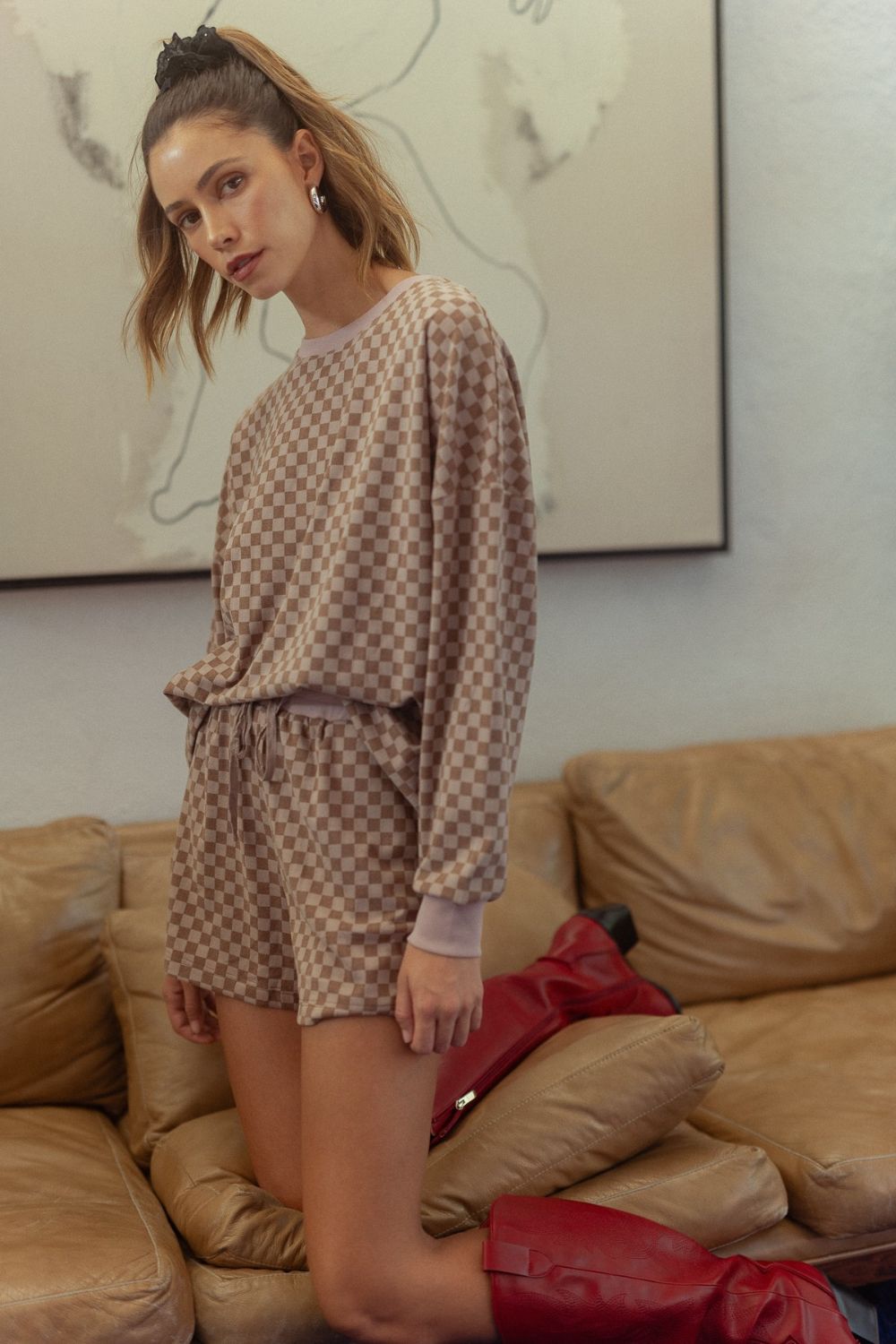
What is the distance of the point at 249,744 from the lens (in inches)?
55.7

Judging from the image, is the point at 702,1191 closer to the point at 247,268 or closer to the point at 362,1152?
the point at 362,1152

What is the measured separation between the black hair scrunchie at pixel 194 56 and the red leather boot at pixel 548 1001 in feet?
3.72

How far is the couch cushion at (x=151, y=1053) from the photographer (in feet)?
5.90

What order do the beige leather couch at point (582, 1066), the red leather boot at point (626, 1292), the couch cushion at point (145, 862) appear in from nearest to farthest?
the red leather boot at point (626, 1292), the beige leather couch at point (582, 1066), the couch cushion at point (145, 862)

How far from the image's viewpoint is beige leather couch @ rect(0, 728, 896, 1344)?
1448 millimetres

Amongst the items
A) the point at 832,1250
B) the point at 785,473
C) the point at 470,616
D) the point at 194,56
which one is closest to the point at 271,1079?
the point at 470,616

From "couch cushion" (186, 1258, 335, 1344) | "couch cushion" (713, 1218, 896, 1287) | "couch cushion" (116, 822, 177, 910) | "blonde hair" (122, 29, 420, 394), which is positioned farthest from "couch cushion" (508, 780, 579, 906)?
"blonde hair" (122, 29, 420, 394)

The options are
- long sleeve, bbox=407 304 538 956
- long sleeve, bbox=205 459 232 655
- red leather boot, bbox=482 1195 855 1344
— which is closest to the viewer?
long sleeve, bbox=407 304 538 956

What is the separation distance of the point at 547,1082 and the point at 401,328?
0.92 meters

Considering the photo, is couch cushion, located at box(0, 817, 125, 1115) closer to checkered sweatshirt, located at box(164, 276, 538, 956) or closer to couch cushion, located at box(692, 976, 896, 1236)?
checkered sweatshirt, located at box(164, 276, 538, 956)

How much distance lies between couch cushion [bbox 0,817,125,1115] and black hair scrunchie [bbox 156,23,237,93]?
1154mm

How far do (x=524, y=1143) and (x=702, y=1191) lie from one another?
0.23 metres

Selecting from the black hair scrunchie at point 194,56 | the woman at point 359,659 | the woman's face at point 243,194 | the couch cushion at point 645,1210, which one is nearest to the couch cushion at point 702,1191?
the couch cushion at point 645,1210

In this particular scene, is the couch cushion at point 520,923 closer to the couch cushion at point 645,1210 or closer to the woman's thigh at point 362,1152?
the couch cushion at point 645,1210
